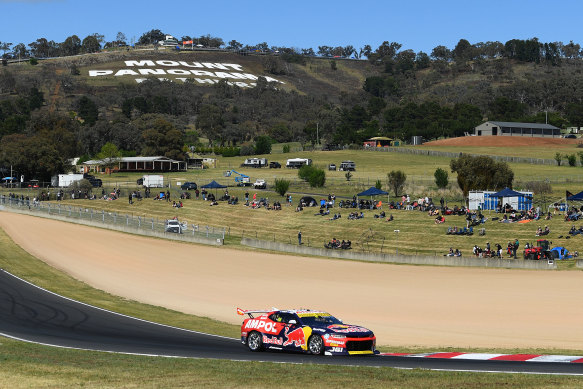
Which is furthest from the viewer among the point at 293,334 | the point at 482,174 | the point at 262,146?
the point at 262,146

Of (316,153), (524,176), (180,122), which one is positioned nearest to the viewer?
(524,176)

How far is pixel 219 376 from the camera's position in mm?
16922

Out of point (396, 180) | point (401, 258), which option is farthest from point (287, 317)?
point (396, 180)

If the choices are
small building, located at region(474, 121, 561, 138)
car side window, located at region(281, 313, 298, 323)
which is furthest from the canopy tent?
small building, located at region(474, 121, 561, 138)

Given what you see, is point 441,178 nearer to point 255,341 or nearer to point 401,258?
Answer: point 401,258

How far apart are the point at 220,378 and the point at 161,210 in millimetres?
62499

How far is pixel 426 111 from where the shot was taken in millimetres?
188500

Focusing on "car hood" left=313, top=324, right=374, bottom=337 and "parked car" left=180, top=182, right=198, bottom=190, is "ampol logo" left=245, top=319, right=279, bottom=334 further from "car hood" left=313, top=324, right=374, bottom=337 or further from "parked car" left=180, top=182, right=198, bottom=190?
"parked car" left=180, top=182, right=198, bottom=190

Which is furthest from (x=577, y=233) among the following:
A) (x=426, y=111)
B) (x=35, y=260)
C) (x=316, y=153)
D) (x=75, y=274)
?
(x=426, y=111)

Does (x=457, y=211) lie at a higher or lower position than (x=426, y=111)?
lower

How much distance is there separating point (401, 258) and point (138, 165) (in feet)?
275

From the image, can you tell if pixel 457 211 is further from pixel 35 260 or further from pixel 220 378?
pixel 220 378

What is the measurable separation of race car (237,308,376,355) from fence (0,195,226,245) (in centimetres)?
4113

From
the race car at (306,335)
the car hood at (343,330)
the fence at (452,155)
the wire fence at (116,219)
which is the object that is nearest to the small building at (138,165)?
the fence at (452,155)
